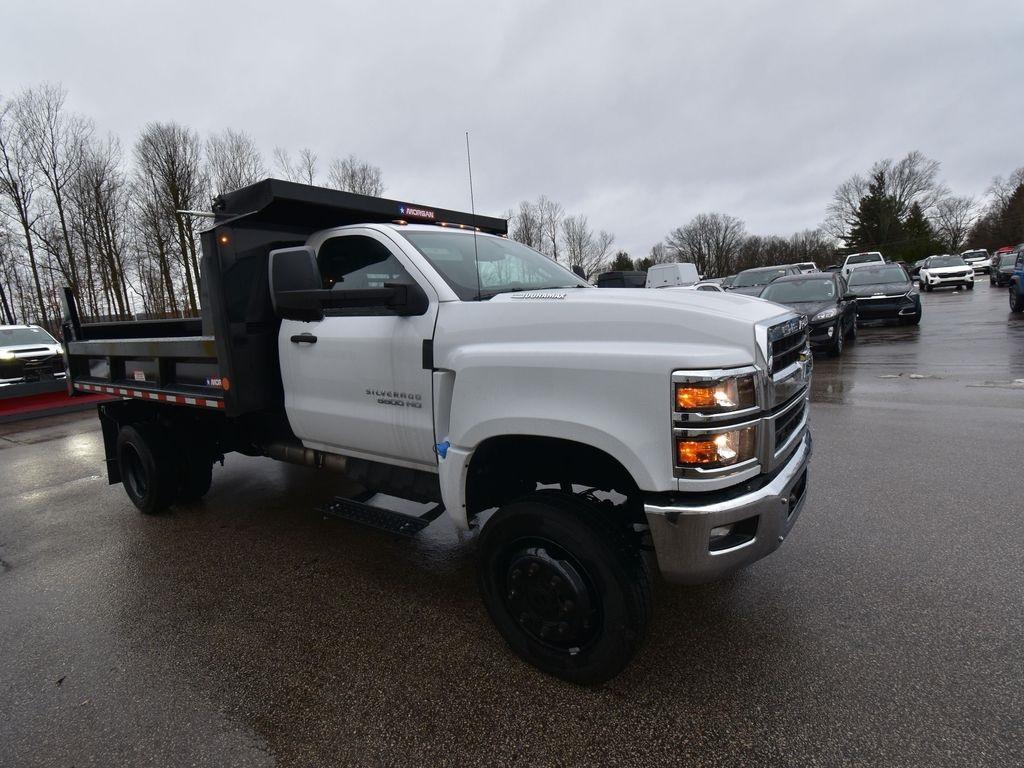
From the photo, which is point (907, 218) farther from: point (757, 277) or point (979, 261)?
point (757, 277)

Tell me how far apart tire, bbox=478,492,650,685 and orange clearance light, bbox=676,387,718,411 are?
62 cm

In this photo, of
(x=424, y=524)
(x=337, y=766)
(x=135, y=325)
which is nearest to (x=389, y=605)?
(x=424, y=524)

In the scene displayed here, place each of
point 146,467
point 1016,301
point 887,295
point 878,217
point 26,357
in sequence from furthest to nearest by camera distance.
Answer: point 878,217 < point 1016,301 < point 887,295 < point 26,357 < point 146,467

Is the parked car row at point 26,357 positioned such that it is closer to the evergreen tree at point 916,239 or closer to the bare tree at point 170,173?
the bare tree at point 170,173

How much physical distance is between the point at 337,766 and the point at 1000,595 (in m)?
3.27

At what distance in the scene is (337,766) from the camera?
6.82 feet

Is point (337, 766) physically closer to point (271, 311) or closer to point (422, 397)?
point (422, 397)

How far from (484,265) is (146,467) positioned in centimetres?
350

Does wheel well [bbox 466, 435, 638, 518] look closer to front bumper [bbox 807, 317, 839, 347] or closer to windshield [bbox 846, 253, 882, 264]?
front bumper [bbox 807, 317, 839, 347]

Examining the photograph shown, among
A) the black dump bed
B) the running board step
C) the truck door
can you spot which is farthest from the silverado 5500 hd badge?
the black dump bed

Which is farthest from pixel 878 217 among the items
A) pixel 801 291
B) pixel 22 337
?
pixel 22 337

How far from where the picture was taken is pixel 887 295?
14.3m

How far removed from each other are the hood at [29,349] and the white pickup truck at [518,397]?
11.2 meters

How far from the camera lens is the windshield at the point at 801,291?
11867 millimetres
